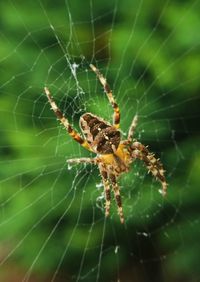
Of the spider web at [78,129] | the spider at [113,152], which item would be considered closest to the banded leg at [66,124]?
the spider at [113,152]

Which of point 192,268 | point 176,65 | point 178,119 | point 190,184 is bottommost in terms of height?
point 192,268

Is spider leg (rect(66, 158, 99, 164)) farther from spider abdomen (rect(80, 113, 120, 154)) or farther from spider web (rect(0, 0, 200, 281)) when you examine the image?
spider web (rect(0, 0, 200, 281))

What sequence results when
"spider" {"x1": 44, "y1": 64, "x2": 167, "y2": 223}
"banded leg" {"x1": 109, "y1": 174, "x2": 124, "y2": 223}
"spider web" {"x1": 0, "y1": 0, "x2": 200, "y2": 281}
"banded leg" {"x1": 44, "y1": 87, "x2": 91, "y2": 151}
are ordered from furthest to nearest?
1. "spider web" {"x1": 0, "y1": 0, "x2": 200, "y2": 281}
2. "banded leg" {"x1": 109, "y1": 174, "x2": 124, "y2": 223}
3. "spider" {"x1": 44, "y1": 64, "x2": 167, "y2": 223}
4. "banded leg" {"x1": 44, "y1": 87, "x2": 91, "y2": 151}

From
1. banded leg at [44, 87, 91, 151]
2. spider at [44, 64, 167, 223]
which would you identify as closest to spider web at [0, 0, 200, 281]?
spider at [44, 64, 167, 223]

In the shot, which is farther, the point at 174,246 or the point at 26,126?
the point at 174,246

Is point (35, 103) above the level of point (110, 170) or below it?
above

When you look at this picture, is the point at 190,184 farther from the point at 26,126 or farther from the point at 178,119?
the point at 26,126

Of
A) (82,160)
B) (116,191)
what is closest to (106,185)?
(116,191)

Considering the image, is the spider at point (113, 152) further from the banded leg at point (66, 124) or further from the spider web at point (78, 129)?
the spider web at point (78, 129)

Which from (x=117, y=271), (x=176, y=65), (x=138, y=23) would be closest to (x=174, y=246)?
(x=117, y=271)
